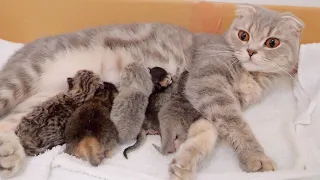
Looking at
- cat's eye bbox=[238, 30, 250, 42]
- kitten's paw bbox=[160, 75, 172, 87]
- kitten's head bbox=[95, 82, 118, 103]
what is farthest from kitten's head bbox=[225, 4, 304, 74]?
kitten's head bbox=[95, 82, 118, 103]

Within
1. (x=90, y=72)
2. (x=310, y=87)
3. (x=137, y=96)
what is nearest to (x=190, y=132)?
(x=137, y=96)

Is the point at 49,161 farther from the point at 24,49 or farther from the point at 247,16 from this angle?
the point at 247,16

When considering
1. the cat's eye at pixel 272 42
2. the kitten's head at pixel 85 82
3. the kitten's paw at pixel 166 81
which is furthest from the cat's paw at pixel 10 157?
the cat's eye at pixel 272 42

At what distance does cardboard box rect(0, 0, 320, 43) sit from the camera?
7.24ft

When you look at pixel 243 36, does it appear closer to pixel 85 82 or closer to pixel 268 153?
pixel 268 153

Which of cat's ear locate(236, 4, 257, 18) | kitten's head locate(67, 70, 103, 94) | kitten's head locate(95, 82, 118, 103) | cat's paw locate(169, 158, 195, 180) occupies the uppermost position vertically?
cat's ear locate(236, 4, 257, 18)

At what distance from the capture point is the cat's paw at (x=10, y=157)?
4.67 feet

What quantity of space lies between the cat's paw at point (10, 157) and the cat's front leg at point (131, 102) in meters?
0.35

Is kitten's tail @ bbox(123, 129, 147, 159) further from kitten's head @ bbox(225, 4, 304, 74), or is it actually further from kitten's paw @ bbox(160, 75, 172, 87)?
kitten's head @ bbox(225, 4, 304, 74)

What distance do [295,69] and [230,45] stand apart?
365 millimetres

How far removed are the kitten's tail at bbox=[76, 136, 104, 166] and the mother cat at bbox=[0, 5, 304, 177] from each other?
13 centimetres

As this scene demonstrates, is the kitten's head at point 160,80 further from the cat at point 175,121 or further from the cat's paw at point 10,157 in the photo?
the cat's paw at point 10,157

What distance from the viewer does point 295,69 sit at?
2.00 m

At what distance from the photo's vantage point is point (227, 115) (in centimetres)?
164
